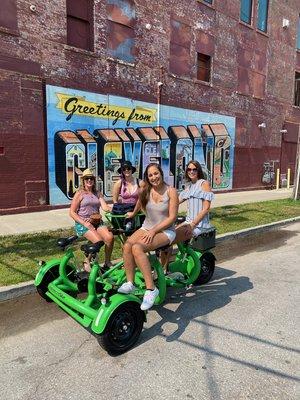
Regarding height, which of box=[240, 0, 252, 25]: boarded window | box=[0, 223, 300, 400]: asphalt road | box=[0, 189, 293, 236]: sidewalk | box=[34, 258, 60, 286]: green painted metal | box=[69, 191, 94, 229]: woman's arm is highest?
box=[240, 0, 252, 25]: boarded window

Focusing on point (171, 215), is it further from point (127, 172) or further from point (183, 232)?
point (127, 172)

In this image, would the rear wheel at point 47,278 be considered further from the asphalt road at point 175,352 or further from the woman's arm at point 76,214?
the woman's arm at point 76,214

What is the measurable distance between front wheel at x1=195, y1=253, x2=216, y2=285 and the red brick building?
7.30 metres

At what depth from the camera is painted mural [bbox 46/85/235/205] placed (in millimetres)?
11875

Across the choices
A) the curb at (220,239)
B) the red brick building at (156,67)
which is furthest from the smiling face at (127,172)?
the red brick building at (156,67)

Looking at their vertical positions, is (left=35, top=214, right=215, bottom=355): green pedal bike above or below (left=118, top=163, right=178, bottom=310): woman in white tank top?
below

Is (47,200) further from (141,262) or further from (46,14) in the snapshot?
(141,262)

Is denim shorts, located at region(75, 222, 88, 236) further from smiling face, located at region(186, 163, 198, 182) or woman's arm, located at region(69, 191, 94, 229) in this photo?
smiling face, located at region(186, 163, 198, 182)

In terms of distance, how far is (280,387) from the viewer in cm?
319

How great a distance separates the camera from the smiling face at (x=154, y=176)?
431 cm

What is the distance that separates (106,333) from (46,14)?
35.3ft

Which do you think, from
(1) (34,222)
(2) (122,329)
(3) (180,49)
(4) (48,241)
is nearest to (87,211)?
(2) (122,329)

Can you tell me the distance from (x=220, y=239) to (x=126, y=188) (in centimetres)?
328

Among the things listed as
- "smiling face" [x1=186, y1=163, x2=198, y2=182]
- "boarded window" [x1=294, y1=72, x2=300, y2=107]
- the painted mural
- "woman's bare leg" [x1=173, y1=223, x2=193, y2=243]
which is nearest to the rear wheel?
"woman's bare leg" [x1=173, y1=223, x2=193, y2=243]
